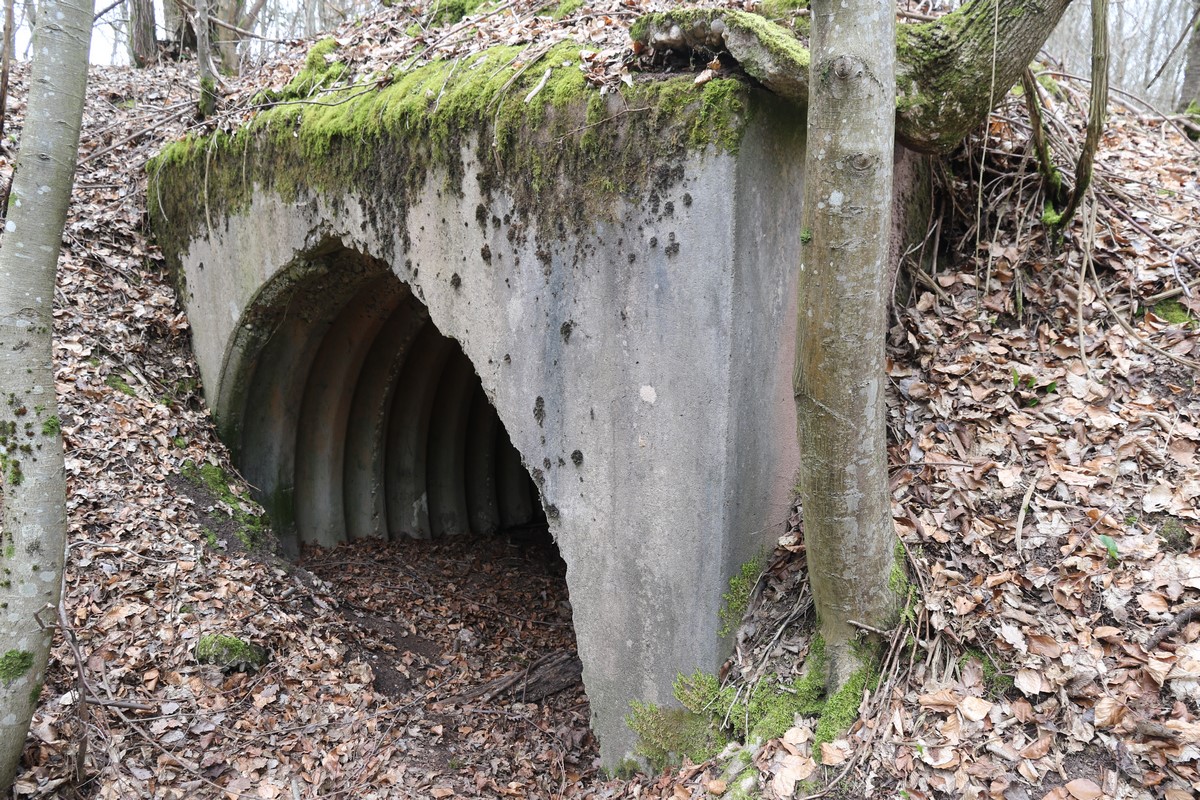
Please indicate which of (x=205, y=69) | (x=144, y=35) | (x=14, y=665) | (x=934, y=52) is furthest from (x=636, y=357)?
(x=144, y=35)

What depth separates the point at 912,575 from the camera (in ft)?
10.8

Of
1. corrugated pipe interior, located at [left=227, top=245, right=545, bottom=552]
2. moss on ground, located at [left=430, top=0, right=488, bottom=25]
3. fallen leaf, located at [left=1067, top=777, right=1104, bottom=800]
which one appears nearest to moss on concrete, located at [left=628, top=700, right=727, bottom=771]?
fallen leaf, located at [left=1067, top=777, right=1104, bottom=800]

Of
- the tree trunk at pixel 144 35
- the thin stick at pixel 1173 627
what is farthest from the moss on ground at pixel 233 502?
the tree trunk at pixel 144 35

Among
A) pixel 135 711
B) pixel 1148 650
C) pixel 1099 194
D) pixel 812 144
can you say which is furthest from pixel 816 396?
pixel 135 711

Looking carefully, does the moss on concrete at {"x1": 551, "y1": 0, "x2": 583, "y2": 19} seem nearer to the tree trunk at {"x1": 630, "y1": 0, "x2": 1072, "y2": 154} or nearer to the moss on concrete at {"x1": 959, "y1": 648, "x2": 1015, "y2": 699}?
the tree trunk at {"x1": 630, "y1": 0, "x2": 1072, "y2": 154}

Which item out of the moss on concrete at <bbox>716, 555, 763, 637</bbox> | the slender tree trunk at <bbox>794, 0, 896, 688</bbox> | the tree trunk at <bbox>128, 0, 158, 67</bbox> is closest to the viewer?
the slender tree trunk at <bbox>794, 0, 896, 688</bbox>

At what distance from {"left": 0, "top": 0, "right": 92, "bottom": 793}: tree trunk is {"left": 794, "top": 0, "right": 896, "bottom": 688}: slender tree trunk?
3158mm

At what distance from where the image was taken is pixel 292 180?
5.38 meters

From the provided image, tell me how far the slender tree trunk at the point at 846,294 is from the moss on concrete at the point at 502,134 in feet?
2.44

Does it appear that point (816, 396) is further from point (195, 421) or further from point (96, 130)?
point (96, 130)

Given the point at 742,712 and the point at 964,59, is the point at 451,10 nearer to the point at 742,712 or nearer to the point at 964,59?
the point at 964,59

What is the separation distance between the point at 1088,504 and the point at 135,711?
15.7 ft

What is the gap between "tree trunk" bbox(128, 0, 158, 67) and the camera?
1116 cm

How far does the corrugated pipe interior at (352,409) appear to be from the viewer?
6328mm
